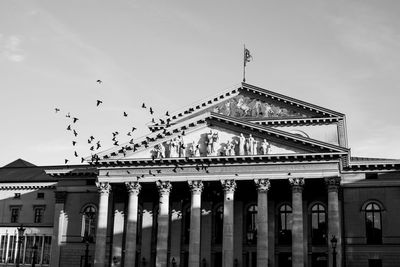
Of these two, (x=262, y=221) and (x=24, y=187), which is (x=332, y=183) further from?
(x=24, y=187)

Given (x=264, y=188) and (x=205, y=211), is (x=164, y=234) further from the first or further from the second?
(x=264, y=188)

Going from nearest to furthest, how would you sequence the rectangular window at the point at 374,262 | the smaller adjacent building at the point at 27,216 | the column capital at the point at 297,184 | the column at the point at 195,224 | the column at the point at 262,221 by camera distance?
the column at the point at 262,221 → the column capital at the point at 297,184 → the column at the point at 195,224 → the rectangular window at the point at 374,262 → the smaller adjacent building at the point at 27,216

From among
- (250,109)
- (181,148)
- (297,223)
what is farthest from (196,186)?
(250,109)

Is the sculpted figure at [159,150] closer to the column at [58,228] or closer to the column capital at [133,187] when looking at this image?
the column capital at [133,187]

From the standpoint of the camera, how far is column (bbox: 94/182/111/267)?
167 ft

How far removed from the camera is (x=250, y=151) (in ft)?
163

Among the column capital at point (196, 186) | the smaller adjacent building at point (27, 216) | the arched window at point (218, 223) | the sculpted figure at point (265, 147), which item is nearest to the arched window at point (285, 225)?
the arched window at point (218, 223)

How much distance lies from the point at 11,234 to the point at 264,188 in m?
31.7

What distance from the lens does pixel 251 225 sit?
Result: 53000 mm

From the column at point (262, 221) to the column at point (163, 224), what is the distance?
8.08 m

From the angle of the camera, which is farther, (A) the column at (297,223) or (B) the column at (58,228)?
(B) the column at (58,228)

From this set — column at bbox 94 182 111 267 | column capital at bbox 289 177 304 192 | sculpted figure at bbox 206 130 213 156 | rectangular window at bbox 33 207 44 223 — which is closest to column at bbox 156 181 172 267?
sculpted figure at bbox 206 130 213 156

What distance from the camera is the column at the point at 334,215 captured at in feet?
154

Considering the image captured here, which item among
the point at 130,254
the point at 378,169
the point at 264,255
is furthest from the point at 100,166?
the point at 378,169
